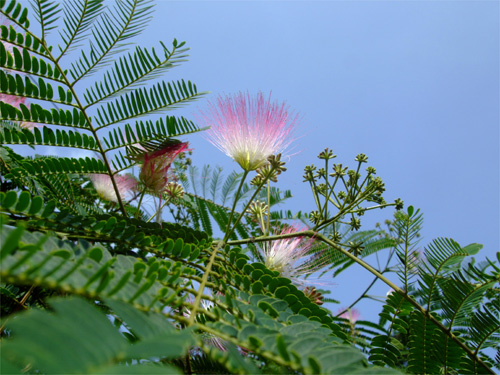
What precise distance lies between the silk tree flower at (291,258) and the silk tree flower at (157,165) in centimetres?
67

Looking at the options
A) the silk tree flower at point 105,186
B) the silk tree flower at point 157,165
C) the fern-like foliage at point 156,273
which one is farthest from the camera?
the silk tree flower at point 105,186

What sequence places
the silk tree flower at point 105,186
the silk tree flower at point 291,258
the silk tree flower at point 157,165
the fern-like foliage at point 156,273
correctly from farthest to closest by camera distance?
the silk tree flower at point 105,186 < the silk tree flower at point 291,258 < the silk tree flower at point 157,165 < the fern-like foliage at point 156,273

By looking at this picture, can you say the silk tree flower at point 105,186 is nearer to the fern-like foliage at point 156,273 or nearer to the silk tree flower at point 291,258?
the fern-like foliage at point 156,273

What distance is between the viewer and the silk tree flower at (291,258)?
2.05 meters

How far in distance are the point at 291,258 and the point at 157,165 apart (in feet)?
2.72

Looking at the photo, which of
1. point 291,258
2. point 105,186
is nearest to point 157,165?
point 291,258

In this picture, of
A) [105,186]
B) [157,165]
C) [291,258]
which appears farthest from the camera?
[105,186]

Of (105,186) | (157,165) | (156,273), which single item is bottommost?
(156,273)

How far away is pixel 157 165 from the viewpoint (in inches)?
71.6

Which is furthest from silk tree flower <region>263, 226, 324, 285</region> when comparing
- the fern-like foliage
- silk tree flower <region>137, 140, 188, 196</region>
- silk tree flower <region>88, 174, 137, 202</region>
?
silk tree flower <region>88, 174, 137, 202</region>

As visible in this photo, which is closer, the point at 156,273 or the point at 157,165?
the point at 156,273

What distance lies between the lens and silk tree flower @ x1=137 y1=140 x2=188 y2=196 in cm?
176

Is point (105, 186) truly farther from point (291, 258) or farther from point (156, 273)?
point (156, 273)

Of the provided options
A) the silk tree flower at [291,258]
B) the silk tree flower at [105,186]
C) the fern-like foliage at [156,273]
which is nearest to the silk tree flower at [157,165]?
the fern-like foliage at [156,273]
